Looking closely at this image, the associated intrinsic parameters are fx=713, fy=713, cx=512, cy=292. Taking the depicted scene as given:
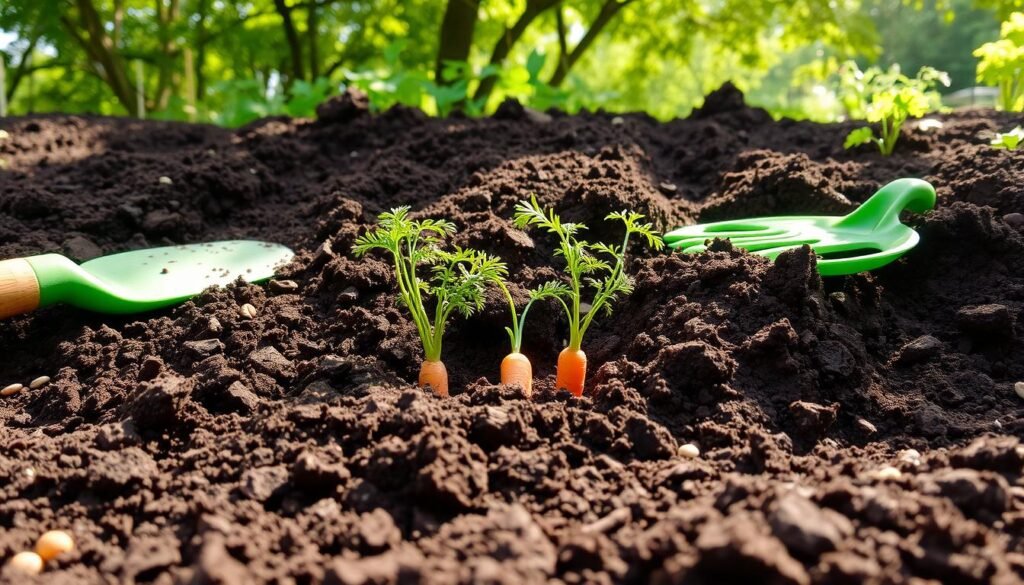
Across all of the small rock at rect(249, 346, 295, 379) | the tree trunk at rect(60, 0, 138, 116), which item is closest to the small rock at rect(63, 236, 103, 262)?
the small rock at rect(249, 346, 295, 379)

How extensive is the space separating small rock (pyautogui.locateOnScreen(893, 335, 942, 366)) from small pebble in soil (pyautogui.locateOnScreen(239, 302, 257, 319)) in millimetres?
2024

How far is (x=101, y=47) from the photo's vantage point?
26.1 ft

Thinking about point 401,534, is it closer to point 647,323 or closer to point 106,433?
point 106,433

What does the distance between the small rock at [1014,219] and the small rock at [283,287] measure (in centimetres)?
257

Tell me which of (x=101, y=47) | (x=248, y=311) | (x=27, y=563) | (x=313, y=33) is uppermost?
(x=313, y=33)

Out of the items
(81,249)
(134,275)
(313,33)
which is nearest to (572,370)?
(134,275)

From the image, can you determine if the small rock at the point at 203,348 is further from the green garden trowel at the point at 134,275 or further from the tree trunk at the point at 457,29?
the tree trunk at the point at 457,29

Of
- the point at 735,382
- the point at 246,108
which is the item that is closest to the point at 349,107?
the point at 246,108

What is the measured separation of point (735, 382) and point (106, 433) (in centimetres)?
160

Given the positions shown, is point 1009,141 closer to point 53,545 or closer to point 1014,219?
point 1014,219

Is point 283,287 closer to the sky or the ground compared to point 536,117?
closer to the ground

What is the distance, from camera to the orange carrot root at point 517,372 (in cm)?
195

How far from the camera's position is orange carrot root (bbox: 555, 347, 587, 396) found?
2.01 m

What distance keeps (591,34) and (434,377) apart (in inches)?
256
